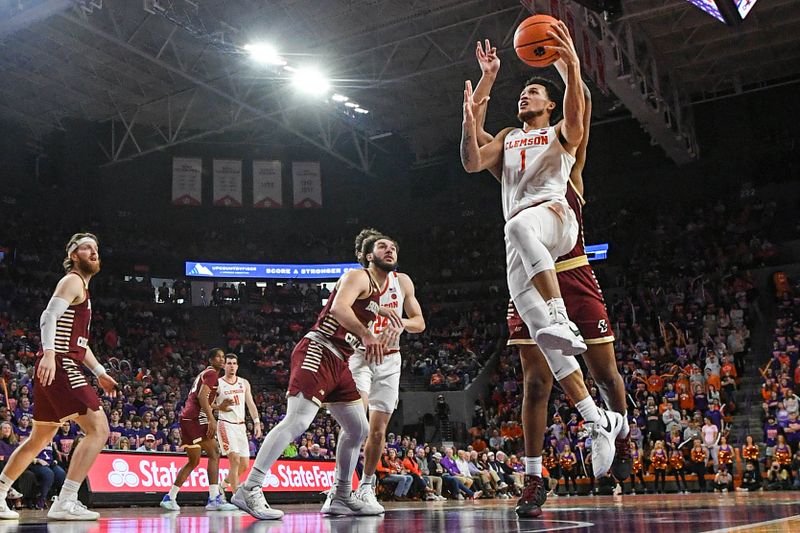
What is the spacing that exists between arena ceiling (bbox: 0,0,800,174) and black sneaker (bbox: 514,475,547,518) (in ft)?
40.1

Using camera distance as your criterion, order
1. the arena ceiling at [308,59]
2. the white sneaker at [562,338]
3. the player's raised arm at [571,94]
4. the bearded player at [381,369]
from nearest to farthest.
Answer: the white sneaker at [562,338], the player's raised arm at [571,94], the bearded player at [381,369], the arena ceiling at [308,59]

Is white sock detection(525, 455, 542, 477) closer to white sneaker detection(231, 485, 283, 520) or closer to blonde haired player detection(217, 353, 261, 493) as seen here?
white sneaker detection(231, 485, 283, 520)

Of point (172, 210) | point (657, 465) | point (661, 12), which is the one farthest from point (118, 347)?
point (661, 12)

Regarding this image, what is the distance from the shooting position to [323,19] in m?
20.8

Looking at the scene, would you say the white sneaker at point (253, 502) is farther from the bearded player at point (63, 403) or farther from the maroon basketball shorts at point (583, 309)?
the maroon basketball shorts at point (583, 309)

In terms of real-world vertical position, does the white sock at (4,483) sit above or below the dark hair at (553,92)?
below

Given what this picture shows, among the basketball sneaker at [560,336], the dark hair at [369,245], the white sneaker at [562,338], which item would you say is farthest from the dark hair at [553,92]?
the white sneaker at [562,338]

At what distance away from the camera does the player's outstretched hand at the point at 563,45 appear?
454 centimetres

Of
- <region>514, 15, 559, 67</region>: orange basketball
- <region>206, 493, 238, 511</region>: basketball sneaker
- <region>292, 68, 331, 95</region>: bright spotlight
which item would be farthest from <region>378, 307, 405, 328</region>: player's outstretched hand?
<region>292, 68, 331, 95</region>: bright spotlight

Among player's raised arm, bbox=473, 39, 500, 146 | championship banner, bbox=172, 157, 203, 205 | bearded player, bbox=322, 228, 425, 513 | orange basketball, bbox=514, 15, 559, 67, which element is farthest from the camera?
championship banner, bbox=172, 157, 203, 205

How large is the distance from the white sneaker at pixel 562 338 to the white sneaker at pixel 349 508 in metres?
2.53

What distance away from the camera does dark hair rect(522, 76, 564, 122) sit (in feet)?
16.7

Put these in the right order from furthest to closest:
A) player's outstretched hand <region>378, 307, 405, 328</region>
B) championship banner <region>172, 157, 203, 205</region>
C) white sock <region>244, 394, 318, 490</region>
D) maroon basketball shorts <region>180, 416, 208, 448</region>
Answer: championship banner <region>172, 157, 203, 205</region> < maroon basketball shorts <region>180, 416, 208, 448</region> < player's outstretched hand <region>378, 307, 405, 328</region> < white sock <region>244, 394, 318, 490</region>

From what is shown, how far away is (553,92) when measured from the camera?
5.19m
